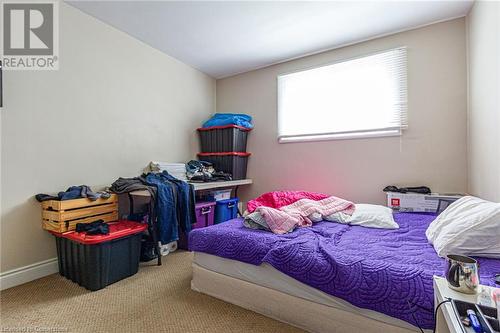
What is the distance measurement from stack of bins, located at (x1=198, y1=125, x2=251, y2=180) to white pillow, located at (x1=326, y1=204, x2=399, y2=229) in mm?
1628

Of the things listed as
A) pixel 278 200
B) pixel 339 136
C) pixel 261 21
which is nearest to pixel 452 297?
pixel 278 200

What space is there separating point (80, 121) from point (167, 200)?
1.12 meters

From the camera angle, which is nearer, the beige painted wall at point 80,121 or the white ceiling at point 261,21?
the beige painted wall at point 80,121

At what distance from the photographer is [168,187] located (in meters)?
2.28

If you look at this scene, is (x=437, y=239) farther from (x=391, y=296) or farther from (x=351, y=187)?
(x=351, y=187)

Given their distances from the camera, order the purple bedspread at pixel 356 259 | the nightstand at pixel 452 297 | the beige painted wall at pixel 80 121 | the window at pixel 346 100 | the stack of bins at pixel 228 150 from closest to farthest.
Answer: the nightstand at pixel 452 297 → the purple bedspread at pixel 356 259 → the beige painted wall at pixel 80 121 → the window at pixel 346 100 → the stack of bins at pixel 228 150

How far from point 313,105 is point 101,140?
2.48 metres

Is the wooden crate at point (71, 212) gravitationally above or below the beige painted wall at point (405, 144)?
below

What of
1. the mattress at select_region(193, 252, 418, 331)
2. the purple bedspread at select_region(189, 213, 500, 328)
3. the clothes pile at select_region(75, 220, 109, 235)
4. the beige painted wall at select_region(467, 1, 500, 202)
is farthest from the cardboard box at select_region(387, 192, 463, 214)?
the clothes pile at select_region(75, 220, 109, 235)

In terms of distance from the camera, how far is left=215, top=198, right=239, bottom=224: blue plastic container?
2979 millimetres

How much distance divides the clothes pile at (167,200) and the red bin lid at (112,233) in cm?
18

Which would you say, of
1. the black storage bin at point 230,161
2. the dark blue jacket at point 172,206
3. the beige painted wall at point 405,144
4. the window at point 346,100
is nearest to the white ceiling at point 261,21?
the beige painted wall at point 405,144

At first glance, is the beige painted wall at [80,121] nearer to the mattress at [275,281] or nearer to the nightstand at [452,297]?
the mattress at [275,281]

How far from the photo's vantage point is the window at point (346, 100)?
8.52ft
